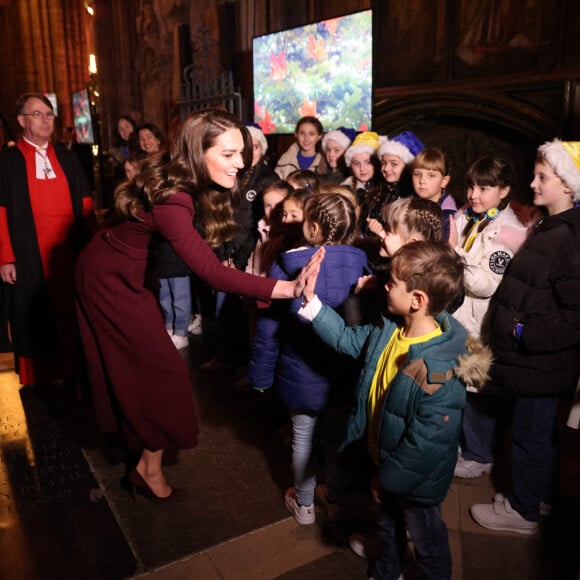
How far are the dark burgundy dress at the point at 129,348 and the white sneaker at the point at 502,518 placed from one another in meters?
1.46

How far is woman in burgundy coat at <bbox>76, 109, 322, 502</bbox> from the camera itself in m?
2.22

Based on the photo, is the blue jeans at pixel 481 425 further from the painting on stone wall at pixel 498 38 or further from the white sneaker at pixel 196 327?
the painting on stone wall at pixel 498 38

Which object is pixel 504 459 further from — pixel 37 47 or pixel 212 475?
pixel 37 47

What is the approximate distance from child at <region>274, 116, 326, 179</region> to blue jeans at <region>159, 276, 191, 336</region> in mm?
1437

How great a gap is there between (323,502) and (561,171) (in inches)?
75.4

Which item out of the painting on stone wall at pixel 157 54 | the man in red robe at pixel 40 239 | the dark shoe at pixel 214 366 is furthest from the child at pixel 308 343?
the painting on stone wall at pixel 157 54

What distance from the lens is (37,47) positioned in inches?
655

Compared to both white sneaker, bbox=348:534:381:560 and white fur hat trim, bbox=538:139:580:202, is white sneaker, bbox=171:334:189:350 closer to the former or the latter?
white sneaker, bbox=348:534:381:560

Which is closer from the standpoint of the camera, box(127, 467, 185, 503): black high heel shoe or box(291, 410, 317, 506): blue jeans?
box(291, 410, 317, 506): blue jeans

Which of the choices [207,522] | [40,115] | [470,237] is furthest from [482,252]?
[40,115]

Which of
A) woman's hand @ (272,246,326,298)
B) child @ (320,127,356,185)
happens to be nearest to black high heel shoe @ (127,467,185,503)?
woman's hand @ (272,246,326,298)

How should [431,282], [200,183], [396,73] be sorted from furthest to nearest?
[396,73] → [200,183] → [431,282]

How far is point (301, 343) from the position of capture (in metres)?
2.41

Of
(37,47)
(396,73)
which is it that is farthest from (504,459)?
(37,47)
